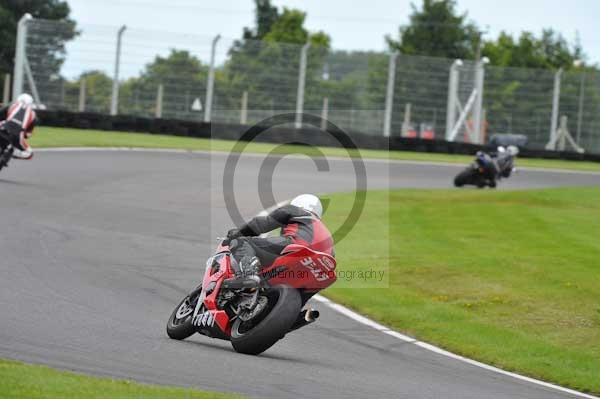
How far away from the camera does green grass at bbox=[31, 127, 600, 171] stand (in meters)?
27.3

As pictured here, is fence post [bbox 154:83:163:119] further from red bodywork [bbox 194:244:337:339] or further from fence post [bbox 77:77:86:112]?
red bodywork [bbox 194:244:337:339]

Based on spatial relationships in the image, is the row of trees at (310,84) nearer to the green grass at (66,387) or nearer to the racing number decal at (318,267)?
the racing number decal at (318,267)

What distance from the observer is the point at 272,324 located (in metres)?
7.88

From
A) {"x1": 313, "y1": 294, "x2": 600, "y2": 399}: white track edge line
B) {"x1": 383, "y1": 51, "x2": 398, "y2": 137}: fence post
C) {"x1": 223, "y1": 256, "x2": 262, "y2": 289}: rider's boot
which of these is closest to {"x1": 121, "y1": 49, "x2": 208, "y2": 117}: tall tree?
{"x1": 383, "y1": 51, "x2": 398, "y2": 137}: fence post

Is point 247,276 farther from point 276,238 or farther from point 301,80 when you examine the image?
point 301,80

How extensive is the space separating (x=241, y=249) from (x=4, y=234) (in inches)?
227

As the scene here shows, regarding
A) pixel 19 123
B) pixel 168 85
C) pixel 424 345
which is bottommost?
pixel 424 345

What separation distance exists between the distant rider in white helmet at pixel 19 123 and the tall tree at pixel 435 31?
47.7 metres

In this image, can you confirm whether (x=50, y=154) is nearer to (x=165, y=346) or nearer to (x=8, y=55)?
(x=165, y=346)

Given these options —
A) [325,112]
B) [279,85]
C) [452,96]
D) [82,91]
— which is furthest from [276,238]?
[452,96]

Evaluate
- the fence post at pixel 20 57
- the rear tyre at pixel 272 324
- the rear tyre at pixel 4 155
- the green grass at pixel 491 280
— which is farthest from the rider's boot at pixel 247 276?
the fence post at pixel 20 57

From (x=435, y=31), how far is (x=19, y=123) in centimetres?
4836

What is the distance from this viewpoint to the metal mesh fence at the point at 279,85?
32.2 m

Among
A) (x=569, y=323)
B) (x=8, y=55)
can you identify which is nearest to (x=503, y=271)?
(x=569, y=323)
